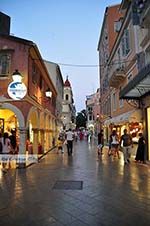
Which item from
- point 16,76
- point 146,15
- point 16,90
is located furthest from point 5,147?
point 146,15

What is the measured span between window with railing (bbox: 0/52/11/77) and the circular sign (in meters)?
1.08

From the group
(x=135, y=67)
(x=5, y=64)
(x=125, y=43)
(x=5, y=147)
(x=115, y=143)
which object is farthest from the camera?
(x=125, y=43)

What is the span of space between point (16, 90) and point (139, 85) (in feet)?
20.3

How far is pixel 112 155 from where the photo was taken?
16.8m

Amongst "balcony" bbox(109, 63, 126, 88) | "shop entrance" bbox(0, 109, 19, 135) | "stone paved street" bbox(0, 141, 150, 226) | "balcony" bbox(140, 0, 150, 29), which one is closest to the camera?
"stone paved street" bbox(0, 141, 150, 226)

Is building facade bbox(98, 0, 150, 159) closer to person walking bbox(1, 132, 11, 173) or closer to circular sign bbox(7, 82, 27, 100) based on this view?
circular sign bbox(7, 82, 27, 100)

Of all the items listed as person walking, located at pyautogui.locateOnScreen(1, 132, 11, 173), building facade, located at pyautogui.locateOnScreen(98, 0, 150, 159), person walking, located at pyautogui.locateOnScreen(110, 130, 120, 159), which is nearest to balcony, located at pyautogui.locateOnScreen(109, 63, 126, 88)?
building facade, located at pyautogui.locateOnScreen(98, 0, 150, 159)

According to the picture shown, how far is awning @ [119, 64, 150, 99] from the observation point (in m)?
8.91

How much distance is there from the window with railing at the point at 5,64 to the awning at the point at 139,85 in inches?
255

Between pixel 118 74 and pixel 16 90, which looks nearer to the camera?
pixel 16 90

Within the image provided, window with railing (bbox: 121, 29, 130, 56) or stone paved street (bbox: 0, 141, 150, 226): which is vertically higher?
window with railing (bbox: 121, 29, 130, 56)

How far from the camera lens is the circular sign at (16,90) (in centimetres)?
1163

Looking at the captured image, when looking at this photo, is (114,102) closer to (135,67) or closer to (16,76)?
(135,67)

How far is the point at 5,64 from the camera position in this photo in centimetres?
1247
